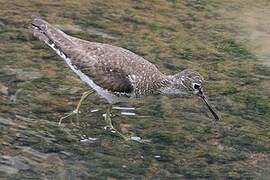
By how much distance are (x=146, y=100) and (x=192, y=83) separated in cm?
78

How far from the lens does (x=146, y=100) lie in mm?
10227

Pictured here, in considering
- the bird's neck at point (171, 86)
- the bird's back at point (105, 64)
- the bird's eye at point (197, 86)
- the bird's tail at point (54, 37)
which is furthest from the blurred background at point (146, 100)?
the bird's tail at point (54, 37)

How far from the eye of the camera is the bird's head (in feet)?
31.8

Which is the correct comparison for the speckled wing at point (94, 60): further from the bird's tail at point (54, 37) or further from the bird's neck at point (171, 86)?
the bird's neck at point (171, 86)

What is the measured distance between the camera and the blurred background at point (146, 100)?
876 cm

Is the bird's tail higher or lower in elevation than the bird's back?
higher

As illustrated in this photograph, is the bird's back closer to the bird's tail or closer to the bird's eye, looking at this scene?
the bird's tail

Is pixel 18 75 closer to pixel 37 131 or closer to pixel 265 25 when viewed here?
pixel 37 131

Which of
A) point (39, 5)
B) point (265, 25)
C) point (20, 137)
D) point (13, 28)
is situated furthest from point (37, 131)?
point (265, 25)

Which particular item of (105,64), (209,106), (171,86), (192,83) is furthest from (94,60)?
(209,106)

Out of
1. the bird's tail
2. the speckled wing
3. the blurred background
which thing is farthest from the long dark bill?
the bird's tail

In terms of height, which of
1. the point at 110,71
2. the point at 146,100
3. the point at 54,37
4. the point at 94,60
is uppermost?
the point at 54,37

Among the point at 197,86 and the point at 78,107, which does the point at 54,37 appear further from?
the point at 197,86

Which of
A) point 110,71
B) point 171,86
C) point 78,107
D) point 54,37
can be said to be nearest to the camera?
point 110,71
